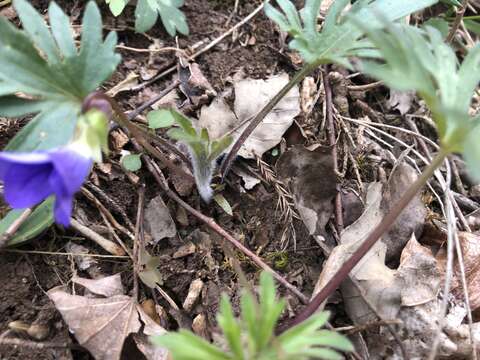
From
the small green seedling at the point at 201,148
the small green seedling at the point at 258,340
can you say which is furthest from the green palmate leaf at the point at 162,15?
→ the small green seedling at the point at 258,340

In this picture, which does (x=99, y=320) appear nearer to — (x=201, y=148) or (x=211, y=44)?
(x=201, y=148)

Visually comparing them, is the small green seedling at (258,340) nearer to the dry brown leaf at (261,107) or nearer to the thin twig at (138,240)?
the thin twig at (138,240)

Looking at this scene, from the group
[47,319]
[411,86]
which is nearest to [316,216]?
[411,86]

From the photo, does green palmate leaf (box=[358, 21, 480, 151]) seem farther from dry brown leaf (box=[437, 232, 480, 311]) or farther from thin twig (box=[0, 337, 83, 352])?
thin twig (box=[0, 337, 83, 352])

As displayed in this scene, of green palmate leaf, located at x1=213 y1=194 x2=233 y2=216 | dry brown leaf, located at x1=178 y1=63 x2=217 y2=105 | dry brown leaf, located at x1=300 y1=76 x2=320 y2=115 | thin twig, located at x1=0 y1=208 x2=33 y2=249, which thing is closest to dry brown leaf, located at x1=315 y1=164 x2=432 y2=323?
green palmate leaf, located at x1=213 y1=194 x2=233 y2=216

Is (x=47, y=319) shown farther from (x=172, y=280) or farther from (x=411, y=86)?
(x=411, y=86)

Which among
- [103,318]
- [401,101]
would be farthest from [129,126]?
[401,101]
